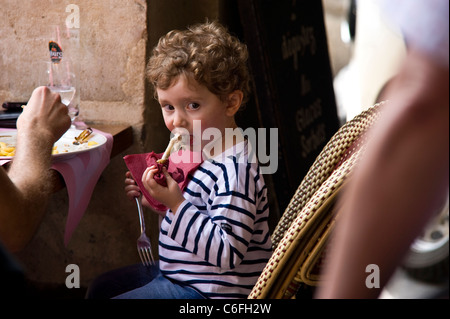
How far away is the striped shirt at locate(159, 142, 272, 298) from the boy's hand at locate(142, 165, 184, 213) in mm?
26

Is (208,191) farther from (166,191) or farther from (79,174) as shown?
(79,174)

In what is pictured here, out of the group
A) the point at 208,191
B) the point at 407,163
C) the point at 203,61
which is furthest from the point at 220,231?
the point at 407,163

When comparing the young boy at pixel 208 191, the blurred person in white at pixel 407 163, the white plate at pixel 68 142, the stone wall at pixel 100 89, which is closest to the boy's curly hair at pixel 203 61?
the young boy at pixel 208 191

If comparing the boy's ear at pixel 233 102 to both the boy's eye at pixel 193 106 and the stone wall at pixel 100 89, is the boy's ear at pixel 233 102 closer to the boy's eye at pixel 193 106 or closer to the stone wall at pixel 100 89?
the boy's eye at pixel 193 106

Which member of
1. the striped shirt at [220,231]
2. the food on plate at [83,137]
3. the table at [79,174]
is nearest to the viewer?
the striped shirt at [220,231]

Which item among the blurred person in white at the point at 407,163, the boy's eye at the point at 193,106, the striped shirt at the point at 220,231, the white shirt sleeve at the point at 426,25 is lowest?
the striped shirt at the point at 220,231

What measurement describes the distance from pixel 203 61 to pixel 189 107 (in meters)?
0.13

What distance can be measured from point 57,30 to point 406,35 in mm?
1776

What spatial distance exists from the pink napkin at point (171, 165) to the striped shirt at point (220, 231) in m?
0.02

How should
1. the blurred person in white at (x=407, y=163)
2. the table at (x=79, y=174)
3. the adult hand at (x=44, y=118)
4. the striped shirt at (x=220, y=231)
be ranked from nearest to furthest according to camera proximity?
the blurred person in white at (x=407, y=163), the striped shirt at (x=220, y=231), the adult hand at (x=44, y=118), the table at (x=79, y=174)

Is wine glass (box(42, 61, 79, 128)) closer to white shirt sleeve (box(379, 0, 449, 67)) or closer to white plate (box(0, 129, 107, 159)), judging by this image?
white plate (box(0, 129, 107, 159))

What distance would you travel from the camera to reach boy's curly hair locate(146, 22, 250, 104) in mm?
1537

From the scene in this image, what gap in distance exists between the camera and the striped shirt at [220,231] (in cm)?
140

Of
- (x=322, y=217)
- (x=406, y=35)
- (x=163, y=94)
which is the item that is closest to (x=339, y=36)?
(x=163, y=94)
